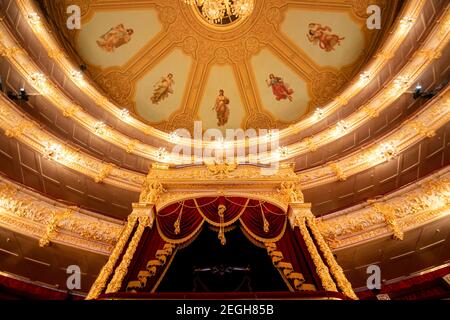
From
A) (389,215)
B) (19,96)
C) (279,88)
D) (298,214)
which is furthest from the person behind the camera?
(279,88)

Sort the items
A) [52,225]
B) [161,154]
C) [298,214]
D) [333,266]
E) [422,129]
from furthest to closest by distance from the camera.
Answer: [161,154], [422,129], [52,225], [298,214], [333,266]

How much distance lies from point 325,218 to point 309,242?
352cm

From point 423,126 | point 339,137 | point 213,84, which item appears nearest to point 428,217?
point 423,126

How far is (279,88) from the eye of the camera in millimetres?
16578

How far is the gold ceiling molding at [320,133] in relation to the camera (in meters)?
10.0

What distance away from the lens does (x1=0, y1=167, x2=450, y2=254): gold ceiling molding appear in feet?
25.2

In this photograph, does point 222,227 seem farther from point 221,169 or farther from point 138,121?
point 138,121

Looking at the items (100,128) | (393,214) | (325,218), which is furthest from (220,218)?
(100,128)

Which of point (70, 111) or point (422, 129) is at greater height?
point (70, 111)

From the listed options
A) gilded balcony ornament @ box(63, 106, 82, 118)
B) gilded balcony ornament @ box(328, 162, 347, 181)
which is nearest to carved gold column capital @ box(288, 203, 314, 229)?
gilded balcony ornament @ box(328, 162, 347, 181)

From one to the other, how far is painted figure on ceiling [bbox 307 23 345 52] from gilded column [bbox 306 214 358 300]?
39.7ft

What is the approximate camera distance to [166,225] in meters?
6.86

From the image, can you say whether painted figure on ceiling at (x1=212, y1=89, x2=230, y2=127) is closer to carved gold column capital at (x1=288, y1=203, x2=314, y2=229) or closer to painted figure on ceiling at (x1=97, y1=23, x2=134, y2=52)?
painted figure on ceiling at (x1=97, y1=23, x2=134, y2=52)

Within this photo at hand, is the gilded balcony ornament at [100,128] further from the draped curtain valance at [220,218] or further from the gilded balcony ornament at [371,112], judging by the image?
the gilded balcony ornament at [371,112]
